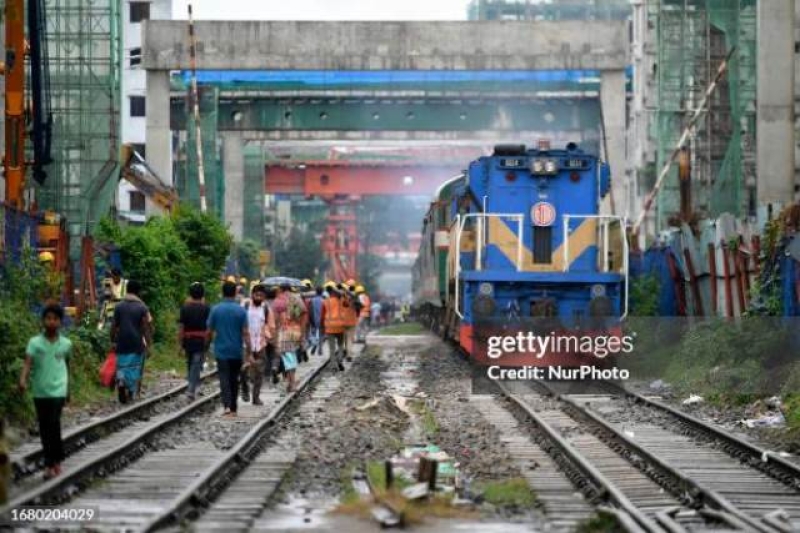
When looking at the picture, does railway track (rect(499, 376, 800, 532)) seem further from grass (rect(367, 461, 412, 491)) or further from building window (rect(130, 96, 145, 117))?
building window (rect(130, 96, 145, 117))

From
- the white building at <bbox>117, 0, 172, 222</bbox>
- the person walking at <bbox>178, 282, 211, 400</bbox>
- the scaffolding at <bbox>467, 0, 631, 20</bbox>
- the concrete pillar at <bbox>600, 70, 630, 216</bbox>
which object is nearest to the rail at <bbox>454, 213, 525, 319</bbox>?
the person walking at <bbox>178, 282, 211, 400</bbox>

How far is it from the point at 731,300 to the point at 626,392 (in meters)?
6.77

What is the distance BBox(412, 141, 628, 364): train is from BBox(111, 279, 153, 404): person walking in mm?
6352

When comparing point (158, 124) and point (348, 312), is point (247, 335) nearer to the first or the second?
point (348, 312)

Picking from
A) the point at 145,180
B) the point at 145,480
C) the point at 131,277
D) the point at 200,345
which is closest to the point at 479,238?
the point at 200,345

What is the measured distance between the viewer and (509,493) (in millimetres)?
12336

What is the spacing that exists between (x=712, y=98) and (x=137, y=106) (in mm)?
37098

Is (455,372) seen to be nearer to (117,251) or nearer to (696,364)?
(696,364)

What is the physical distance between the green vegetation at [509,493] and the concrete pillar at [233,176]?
44.3 metres

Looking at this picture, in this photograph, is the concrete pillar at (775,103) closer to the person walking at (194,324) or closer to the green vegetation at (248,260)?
the person walking at (194,324)

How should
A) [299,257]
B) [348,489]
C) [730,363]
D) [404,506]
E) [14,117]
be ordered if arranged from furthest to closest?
1. [299,257]
2. [14,117]
3. [730,363]
4. [348,489]
5. [404,506]

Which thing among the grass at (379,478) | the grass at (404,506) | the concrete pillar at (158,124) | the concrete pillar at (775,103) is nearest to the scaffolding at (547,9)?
the concrete pillar at (158,124)

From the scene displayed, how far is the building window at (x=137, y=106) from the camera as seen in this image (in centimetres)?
7656

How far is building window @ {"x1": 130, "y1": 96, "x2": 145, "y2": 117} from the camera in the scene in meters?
76.6
